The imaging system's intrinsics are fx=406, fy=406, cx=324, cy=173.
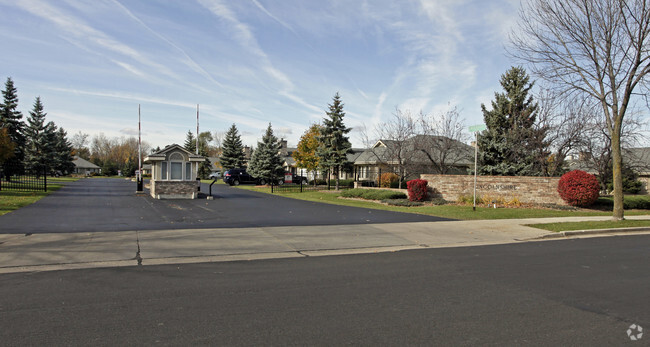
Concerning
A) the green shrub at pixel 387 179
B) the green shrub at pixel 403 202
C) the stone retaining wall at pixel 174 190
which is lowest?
the green shrub at pixel 403 202

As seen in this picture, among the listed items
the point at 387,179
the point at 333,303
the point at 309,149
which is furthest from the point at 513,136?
the point at 333,303

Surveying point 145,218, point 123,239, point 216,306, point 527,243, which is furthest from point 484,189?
point 216,306

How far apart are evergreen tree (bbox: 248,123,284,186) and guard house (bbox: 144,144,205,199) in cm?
1617

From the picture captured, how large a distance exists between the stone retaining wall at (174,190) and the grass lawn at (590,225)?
18.4 m

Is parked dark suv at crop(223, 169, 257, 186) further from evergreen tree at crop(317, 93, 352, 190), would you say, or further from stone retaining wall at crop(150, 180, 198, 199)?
stone retaining wall at crop(150, 180, 198, 199)

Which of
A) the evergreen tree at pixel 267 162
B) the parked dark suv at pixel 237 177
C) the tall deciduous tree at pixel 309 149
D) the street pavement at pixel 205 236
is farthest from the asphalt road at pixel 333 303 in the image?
the parked dark suv at pixel 237 177

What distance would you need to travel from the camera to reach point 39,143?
5203 centimetres

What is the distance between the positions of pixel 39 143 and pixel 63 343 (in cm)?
5921

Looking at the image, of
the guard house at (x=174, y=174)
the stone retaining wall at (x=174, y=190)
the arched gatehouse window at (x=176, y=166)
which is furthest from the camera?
the arched gatehouse window at (x=176, y=166)

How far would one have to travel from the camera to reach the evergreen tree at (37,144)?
5150 centimetres

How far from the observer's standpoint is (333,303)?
5.37m

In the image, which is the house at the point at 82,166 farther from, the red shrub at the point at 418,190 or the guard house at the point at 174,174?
the red shrub at the point at 418,190

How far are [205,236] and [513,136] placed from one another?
2094 cm

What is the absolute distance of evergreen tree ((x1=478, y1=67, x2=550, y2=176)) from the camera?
80.8ft
